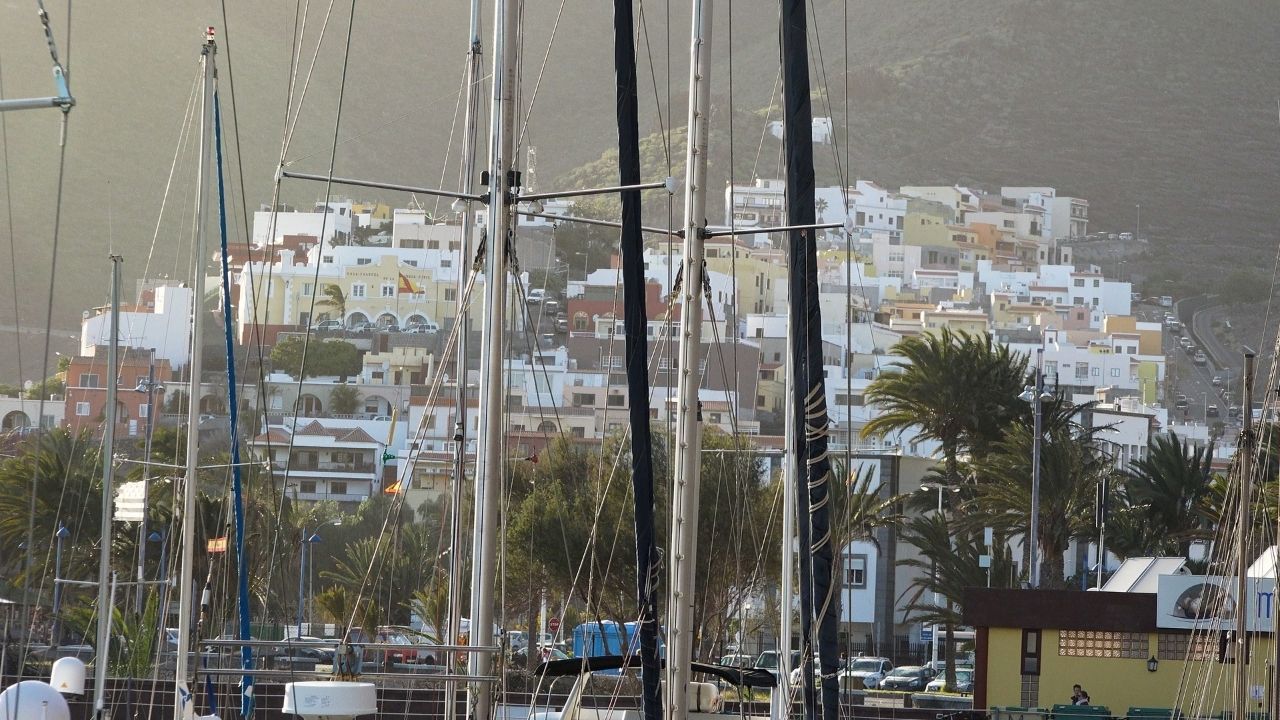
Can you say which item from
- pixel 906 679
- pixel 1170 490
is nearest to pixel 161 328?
pixel 906 679

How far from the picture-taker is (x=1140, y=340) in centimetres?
15975

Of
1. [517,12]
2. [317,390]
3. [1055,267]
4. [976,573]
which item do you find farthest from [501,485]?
[1055,267]

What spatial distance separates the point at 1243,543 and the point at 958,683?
3263cm

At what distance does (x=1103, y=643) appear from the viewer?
24406 mm

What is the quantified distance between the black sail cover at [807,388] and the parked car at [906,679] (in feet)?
115

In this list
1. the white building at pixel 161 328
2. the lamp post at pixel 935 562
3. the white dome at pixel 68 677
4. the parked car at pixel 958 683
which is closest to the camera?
the white dome at pixel 68 677

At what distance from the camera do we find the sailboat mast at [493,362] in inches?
369

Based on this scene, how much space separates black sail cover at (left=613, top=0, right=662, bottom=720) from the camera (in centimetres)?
978

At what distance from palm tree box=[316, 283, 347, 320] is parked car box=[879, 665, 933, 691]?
4077 inches

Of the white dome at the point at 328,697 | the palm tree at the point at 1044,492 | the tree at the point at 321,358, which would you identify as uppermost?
the tree at the point at 321,358

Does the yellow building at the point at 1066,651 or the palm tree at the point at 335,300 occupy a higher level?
the palm tree at the point at 335,300

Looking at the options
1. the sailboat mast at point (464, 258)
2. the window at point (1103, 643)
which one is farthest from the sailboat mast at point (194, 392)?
the window at point (1103, 643)

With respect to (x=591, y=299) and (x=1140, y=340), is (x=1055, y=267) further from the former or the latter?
(x=591, y=299)

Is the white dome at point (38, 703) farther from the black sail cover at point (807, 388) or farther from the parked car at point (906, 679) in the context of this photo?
the parked car at point (906, 679)
